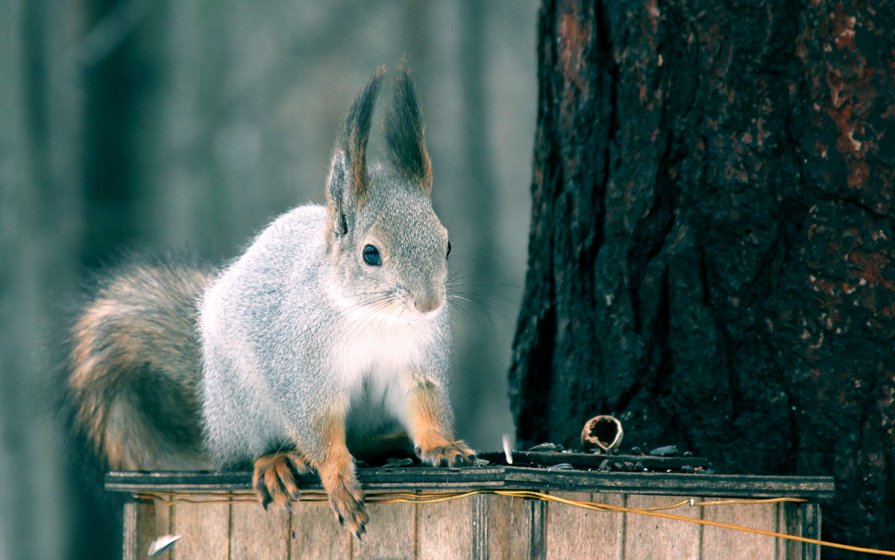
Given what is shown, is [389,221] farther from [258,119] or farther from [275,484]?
[258,119]

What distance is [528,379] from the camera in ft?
8.13

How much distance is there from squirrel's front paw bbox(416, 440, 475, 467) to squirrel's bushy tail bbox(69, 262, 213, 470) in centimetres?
65

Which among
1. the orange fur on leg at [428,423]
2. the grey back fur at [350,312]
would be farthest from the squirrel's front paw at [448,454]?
the grey back fur at [350,312]

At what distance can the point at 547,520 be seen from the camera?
166cm

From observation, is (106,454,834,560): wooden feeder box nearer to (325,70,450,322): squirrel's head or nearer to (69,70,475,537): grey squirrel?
(69,70,475,537): grey squirrel

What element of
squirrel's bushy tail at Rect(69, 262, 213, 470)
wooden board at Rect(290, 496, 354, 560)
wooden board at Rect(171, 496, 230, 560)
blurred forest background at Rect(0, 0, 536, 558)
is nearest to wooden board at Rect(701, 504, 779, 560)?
wooden board at Rect(290, 496, 354, 560)

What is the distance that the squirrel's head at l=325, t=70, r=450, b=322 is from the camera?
198 cm

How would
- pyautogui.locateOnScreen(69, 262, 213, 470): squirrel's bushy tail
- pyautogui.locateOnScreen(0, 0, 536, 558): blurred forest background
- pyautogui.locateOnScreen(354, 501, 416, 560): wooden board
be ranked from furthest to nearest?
pyautogui.locateOnScreen(0, 0, 536, 558): blurred forest background → pyautogui.locateOnScreen(69, 262, 213, 470): squirrel's bushy tail → pyautogui.locateOnScreen(354, 501, 416, 560): wooden board

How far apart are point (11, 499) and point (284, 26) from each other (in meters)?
2.72

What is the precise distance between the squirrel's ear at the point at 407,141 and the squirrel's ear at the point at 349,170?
6 centimetres

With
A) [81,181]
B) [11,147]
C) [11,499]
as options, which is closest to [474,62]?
[81,181]

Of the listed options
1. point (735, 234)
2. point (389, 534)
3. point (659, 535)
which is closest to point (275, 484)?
point (389, 534)

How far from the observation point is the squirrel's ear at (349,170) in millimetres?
2004

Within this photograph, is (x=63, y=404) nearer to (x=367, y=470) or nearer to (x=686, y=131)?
(x=367, y=470)
